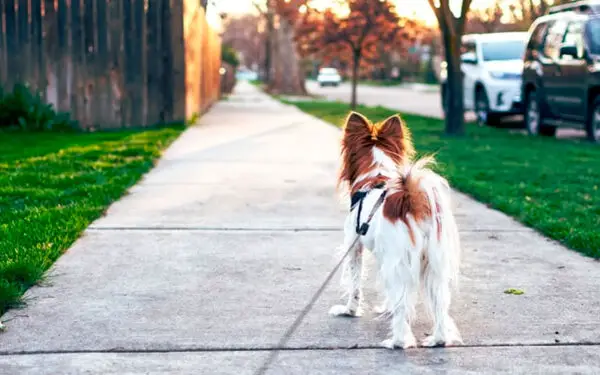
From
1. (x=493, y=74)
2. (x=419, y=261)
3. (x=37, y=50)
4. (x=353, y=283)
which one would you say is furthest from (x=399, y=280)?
(x=493, y=74)

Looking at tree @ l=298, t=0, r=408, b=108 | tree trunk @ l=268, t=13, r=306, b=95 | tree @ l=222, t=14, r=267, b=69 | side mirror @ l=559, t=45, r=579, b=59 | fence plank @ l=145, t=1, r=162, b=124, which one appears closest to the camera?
side mirror @ l=559, t=45, r=579, b=59

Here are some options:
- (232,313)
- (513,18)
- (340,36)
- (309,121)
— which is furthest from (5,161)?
(513,18)

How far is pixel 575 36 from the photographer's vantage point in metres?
14.4

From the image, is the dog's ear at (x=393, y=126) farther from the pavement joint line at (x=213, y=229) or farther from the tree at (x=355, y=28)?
the tree at (x=355, y=28)

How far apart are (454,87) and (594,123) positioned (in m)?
2.87

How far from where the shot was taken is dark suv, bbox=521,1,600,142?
1384 centimetres

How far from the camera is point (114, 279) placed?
5461 millimetres

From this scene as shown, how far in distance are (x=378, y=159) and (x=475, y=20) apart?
59393 mm

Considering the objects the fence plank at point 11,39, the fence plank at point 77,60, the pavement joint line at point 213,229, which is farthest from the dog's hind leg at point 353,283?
the fence plank at point 11,39

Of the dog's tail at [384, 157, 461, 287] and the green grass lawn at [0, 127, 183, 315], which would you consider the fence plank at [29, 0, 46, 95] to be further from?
the dog's tail at [384, 157, 461, 287]

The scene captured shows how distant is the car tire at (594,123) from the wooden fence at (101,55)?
7.29 metres

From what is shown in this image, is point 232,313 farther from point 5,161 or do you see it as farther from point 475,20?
point 475,20

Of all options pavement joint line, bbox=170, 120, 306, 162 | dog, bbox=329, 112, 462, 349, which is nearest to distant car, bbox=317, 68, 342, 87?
pavement joint line, bbox=170, 120, 306, 162

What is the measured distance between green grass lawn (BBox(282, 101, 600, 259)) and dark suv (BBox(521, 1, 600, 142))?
A: 452mm
